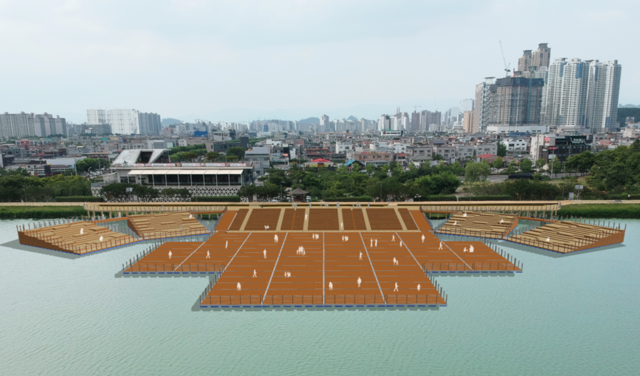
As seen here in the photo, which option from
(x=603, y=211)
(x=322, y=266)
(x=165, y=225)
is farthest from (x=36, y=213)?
(x=603, y=211)

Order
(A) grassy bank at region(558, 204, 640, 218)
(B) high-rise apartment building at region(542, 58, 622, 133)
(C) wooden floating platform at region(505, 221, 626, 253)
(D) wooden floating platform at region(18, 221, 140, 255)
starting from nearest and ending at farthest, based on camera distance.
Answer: (C) wooden floating platform at region(505, 221, 626, 253), (D) wooden floating platform at region(18, 221, 140, 255), (A) grassy bank at region(558, 204, 640, 218), (B) high-rise apartment building at region(542, 58, 622, 133)

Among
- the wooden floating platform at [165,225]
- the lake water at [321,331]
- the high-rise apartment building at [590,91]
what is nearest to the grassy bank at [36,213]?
the wooden floating platform at [165,225]

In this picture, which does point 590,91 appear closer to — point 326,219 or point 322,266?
point 326,219

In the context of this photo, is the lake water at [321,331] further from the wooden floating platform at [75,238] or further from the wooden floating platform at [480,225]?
the wooden floating platform at [480,225]

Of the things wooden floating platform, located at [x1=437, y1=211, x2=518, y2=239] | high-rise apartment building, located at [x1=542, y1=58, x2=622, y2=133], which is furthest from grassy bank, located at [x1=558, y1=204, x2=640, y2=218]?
high-rise apartment building, located at [x1=542, y1=58, x2=622, y2=133]

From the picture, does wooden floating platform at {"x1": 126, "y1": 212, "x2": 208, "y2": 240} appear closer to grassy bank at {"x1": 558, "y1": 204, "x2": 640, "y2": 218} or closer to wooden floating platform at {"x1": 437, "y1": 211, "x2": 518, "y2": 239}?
wooden floating platform at {"x1": 437, "y1": 211, "x2": 518, "y2": 239}

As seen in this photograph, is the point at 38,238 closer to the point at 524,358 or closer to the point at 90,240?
the point at 90,240

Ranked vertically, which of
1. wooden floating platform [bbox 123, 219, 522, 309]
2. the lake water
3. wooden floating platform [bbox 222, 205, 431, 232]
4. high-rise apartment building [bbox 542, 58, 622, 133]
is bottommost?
the lake water
